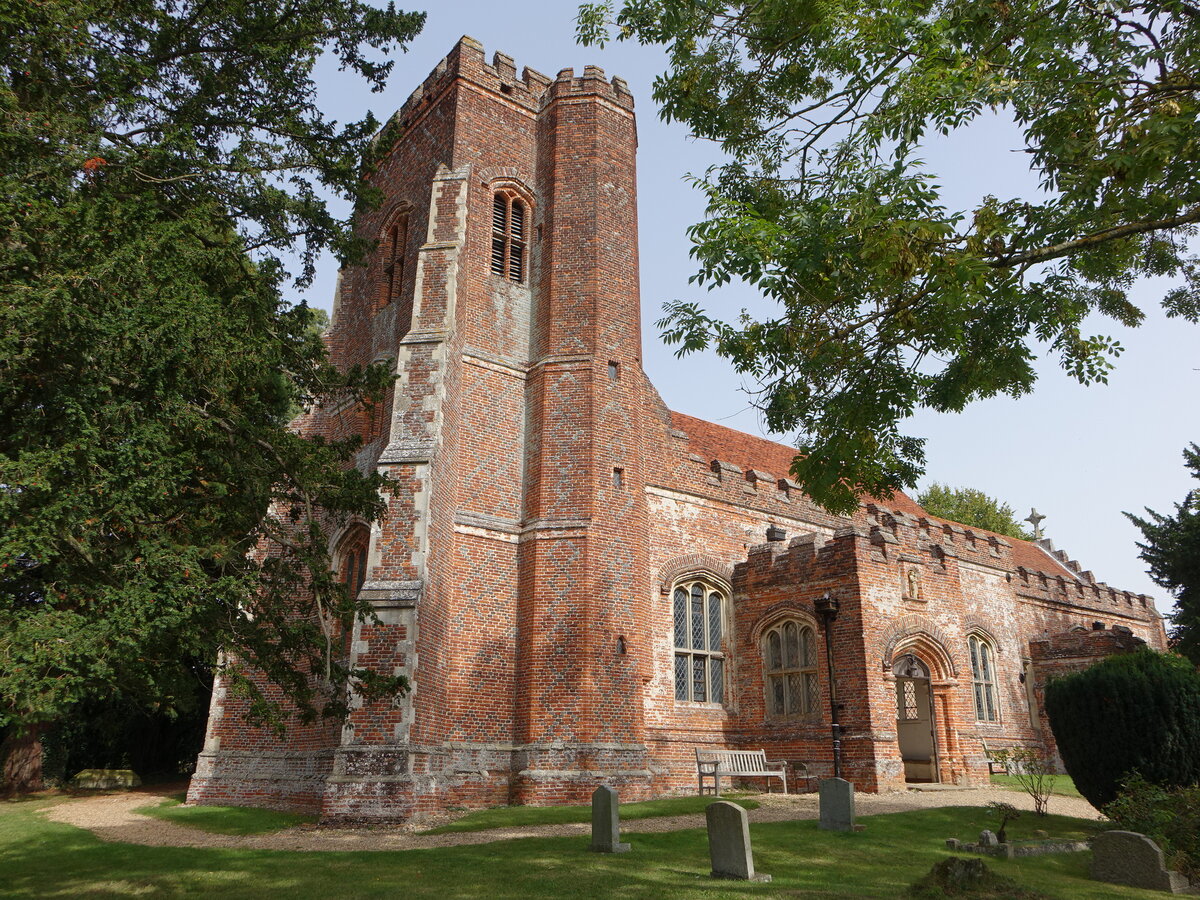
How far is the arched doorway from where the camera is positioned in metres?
17.4

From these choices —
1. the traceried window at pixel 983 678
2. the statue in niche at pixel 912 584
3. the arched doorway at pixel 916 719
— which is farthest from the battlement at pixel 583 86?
the traceried window at pixel 983 678

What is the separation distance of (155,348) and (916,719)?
18852 millimetres

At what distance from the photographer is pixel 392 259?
19625 millimetres

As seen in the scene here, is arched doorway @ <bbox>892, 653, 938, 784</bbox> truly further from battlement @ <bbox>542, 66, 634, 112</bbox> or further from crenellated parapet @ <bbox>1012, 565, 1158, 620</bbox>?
battlement @ <bbox>542, 66, 634, 112</bbox>

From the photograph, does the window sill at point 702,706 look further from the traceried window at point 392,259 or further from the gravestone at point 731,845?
the traceried window at point 392,259

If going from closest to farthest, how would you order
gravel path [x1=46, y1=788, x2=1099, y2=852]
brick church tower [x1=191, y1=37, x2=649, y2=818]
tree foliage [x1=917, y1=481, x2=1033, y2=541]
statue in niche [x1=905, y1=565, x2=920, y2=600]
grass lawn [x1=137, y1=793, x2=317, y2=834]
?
gravel path [x1=46, y1=788, x2=1099, y2=852], grass lawn [x1=137, y1=793, x2=317, y2=834], brick church tower [x1=191, y1=37, x2=649, y2=818], statue in niche [x1=905, y1=565, x2=920, y2=600], tree foliage [x1=917, y1=481, x2=1033, y2=541]

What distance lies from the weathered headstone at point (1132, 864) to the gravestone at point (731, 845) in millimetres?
3465

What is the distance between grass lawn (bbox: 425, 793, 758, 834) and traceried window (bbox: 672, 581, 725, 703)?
12.2ft

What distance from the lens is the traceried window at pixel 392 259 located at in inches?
761

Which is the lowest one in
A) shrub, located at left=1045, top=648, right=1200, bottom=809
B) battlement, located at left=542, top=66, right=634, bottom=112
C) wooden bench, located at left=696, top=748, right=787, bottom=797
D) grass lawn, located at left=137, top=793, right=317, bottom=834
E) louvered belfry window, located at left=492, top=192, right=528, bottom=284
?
grass lawn, located at left=137, top=793, right=317, bottom=834

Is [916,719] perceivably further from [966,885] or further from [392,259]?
[392,259]

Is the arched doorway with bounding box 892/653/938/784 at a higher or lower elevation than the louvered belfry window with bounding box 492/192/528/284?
lower

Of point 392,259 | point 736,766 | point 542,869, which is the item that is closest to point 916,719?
point 736,766

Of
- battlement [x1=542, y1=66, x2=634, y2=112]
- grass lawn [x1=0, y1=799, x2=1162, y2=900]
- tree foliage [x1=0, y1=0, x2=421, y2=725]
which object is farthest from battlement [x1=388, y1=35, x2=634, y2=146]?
grass lawn [x1=0, y1=799, x2=1162, y2=900]
